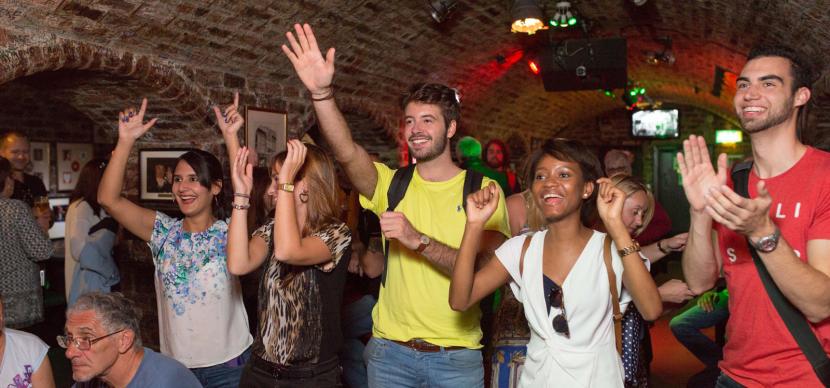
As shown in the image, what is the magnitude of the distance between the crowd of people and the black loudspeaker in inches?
178

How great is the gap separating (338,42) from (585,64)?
112 inches

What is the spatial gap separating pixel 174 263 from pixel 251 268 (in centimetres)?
47

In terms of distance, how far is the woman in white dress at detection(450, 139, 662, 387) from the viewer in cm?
203

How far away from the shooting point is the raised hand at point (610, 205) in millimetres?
2018

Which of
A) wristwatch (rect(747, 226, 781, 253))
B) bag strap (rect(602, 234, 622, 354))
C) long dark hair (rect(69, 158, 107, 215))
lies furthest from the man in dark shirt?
wristwatch (rect(747, 226, 781, 253))

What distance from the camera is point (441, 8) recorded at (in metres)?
5.84

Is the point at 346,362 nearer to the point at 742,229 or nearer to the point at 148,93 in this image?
the point at 148,93

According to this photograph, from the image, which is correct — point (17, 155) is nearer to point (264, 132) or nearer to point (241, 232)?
point (264, 132)

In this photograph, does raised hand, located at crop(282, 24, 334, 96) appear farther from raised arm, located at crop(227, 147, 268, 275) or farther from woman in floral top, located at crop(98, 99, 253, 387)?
woman in floral top, located at crop(98, 99, 253, 387)

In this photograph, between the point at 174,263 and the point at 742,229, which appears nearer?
the point at 742,229

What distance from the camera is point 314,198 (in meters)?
2.56

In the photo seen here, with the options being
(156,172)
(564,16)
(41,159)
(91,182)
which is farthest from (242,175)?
(41,159)

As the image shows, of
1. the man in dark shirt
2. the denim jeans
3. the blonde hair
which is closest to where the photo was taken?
the blonde hair

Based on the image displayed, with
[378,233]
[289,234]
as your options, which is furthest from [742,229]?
[378,233]
